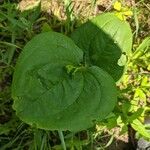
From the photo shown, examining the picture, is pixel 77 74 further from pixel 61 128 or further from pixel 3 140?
pixel 3 140

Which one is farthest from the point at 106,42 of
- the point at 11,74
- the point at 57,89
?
the point at 11,74

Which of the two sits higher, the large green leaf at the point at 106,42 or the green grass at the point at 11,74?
the large green leaf at the point at 106,42

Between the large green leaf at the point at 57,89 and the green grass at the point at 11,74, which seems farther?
the green grass at the point at 11,74

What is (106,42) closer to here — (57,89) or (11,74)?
(57,89)

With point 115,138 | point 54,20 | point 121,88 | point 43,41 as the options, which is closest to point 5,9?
point 54,20
